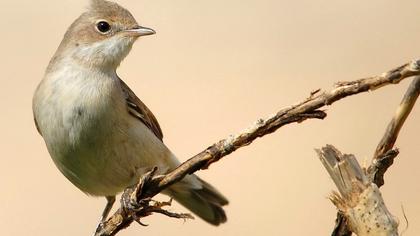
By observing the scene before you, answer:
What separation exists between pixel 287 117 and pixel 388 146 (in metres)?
0.25

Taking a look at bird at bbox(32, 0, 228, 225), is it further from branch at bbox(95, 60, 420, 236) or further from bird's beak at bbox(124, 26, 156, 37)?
branch at bbox(95, 60, 420, 236)

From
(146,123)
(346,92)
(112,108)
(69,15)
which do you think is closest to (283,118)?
(346,92)

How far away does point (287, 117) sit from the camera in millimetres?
2004

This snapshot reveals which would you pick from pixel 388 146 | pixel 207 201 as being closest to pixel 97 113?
pixel 207 201

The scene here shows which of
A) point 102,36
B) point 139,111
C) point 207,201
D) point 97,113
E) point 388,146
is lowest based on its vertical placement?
point 388,146

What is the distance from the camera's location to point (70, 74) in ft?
14.0

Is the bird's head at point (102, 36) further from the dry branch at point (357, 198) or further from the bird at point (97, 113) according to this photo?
the dry branch at point (357, 198)

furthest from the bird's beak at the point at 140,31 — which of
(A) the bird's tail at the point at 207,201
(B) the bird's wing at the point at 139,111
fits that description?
(A) the bird's tail at the point at 207,201

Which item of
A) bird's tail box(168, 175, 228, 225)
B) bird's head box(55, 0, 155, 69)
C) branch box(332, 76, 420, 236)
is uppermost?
bird's head box(55, 0, 155, 69)

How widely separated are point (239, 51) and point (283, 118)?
20.0 ft

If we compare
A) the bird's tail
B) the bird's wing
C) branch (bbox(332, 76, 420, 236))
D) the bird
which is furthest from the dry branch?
the bird's tail

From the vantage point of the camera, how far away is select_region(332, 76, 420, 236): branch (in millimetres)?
1870

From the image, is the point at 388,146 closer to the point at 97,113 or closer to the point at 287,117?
Result: the point at 287,117

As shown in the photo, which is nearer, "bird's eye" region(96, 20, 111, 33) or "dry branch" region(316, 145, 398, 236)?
"dry branch" region(316, 145, 398, 236)
